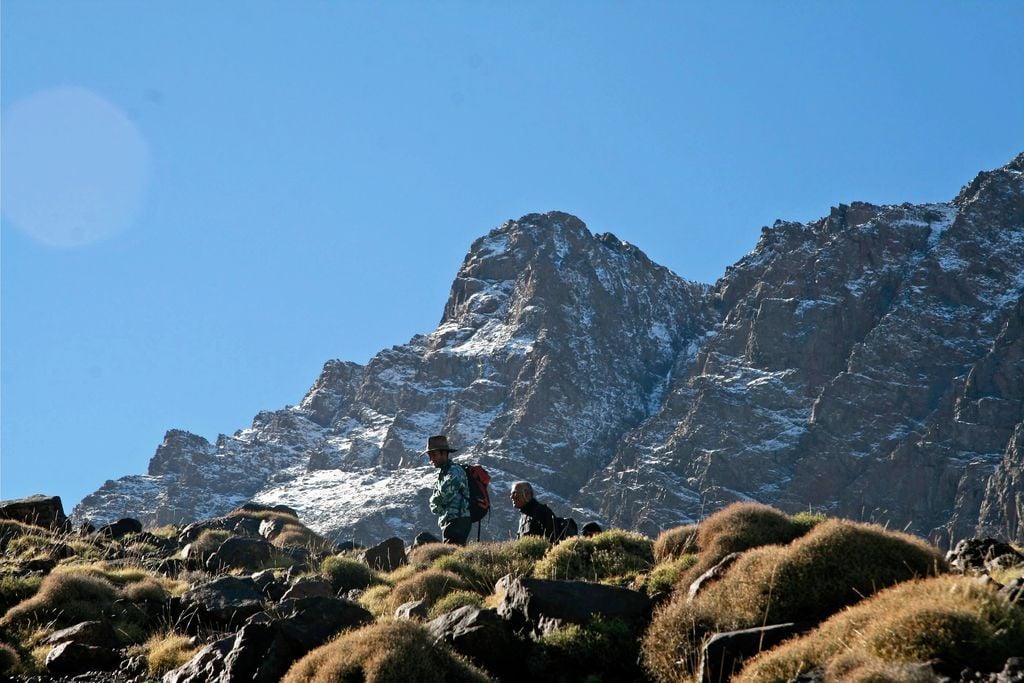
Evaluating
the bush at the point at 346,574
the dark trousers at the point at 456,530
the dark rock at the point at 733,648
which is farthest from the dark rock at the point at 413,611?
the dark trousers at the point at 456,530

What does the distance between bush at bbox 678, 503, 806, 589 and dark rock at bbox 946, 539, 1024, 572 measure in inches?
87.0

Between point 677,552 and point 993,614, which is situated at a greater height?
point 677,552

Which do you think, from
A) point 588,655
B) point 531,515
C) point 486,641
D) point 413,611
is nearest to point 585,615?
point 588,655

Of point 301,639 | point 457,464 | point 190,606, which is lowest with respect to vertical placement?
point 301,639

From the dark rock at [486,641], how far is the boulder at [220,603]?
13.4 feet

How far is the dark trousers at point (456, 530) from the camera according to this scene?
76.1 feet

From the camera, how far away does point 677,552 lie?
16.9 m

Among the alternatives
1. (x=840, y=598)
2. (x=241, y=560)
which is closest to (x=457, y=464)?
(x=241, y=560)

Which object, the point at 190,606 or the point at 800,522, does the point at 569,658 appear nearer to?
the point at 800,522

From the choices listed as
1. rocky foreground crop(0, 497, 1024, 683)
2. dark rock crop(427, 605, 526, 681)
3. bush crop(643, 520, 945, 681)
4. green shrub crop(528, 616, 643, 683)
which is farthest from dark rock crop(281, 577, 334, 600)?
bush crop(643, 520, 945, 681)

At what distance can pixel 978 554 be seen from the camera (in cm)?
1497

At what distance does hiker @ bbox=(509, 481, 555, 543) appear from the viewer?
71.3ft

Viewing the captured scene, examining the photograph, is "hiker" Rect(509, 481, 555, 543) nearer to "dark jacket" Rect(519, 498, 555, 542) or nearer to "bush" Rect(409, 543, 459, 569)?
"dark jacket" Rect(519, 498, 555, 542)

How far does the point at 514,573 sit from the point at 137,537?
14.5 meters
